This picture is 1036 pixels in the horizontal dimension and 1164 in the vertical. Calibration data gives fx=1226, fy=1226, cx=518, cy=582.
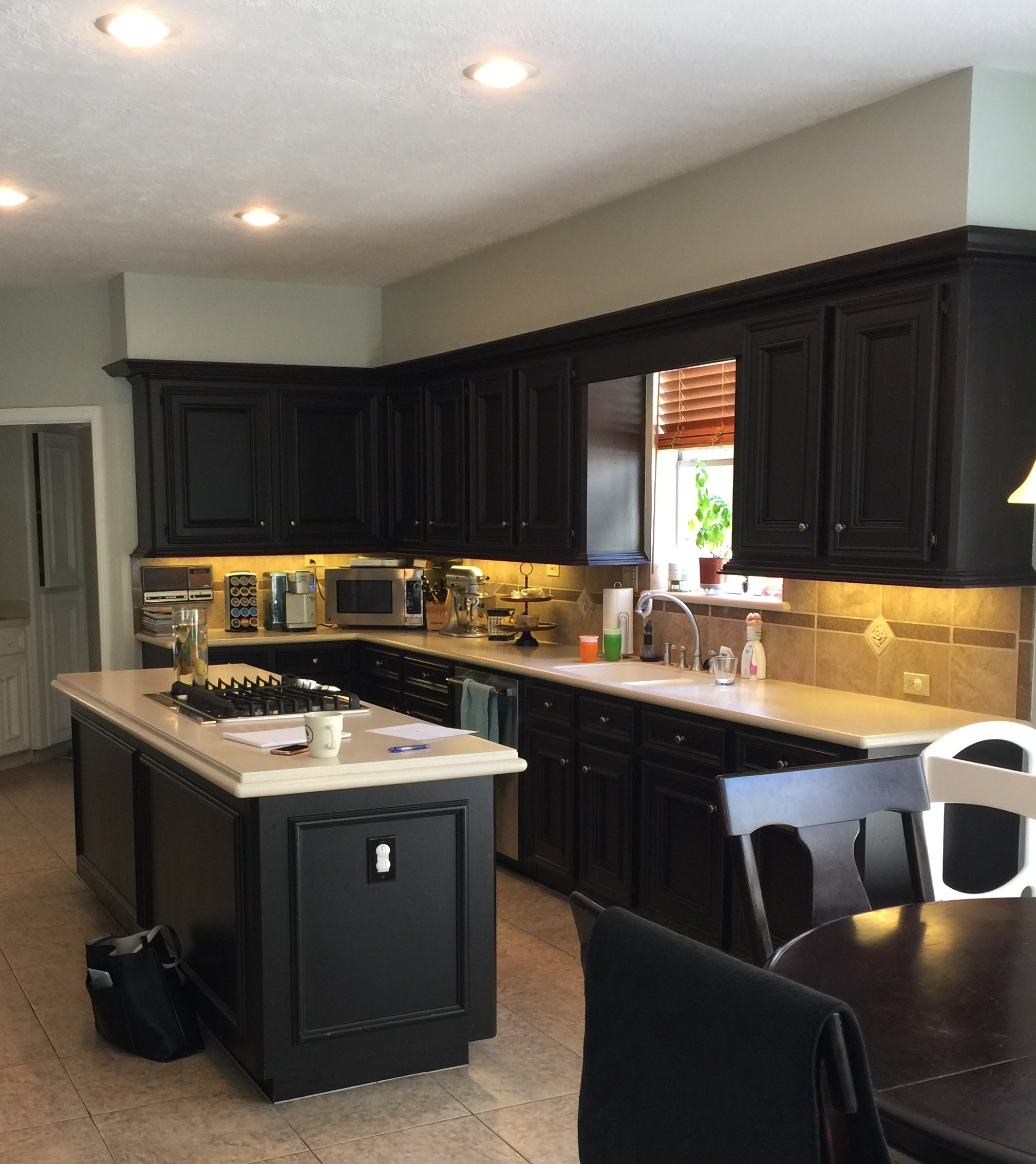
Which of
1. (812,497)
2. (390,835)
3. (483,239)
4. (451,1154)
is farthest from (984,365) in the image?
(483,239)

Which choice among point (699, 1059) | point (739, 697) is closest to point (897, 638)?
point (739, 697)

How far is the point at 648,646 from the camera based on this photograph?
201 inches

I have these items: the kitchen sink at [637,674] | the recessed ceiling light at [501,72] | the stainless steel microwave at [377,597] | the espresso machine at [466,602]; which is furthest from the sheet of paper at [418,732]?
the stainless steel microwave at [377,597]

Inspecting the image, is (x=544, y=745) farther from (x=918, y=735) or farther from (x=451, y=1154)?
(x=451, y=1154)

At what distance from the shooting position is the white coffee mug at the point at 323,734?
316 centimetres

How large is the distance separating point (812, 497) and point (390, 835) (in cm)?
168

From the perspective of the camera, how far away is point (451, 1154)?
9.55ft

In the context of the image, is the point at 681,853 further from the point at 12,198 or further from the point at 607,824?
the point at 12,198

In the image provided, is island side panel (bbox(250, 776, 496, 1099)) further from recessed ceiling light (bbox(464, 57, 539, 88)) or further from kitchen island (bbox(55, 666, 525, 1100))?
recessed ceiling light (bbox(464, 57, 539, 88))

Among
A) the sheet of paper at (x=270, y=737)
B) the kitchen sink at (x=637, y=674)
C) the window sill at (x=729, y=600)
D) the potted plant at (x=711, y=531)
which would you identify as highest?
the potted plant at (x=711, y=531)

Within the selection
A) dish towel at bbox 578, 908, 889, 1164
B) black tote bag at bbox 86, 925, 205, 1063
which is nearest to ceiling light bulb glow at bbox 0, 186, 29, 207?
black tote bag at bbox 86, 925, 205, 1063

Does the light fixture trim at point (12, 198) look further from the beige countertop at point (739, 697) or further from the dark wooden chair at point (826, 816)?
the dark wooden chair at point (826, 816)

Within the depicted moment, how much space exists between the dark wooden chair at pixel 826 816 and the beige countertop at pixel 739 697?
30.7 inches

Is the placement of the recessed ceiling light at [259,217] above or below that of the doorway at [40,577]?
above
